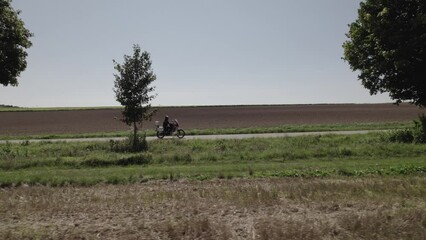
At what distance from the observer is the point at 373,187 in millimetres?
12023

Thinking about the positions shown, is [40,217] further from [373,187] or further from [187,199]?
[373,187]

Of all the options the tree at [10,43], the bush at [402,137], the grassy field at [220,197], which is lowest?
the grassy field at [220,197]

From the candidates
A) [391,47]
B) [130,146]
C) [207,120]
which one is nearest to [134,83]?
[130,146]

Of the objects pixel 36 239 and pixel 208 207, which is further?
pixel 208 207

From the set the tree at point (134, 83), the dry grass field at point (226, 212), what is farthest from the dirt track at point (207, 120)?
the dry grass field at point (226, 212)

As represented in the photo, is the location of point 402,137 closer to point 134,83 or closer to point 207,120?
point 134,83

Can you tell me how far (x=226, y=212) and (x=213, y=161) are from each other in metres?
11.8

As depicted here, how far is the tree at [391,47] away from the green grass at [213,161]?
157 inches

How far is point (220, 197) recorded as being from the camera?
37.4 feet

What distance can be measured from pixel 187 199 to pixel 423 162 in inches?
466

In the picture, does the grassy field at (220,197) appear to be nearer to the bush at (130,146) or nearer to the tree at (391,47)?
the bush at (130,146)

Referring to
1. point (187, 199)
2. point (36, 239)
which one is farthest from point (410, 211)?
point (36, 239)

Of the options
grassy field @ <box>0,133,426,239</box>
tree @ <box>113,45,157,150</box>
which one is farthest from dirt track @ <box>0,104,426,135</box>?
grassy field @ <box>0,133,426,239</box>

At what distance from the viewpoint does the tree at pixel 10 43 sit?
23.0 meters
